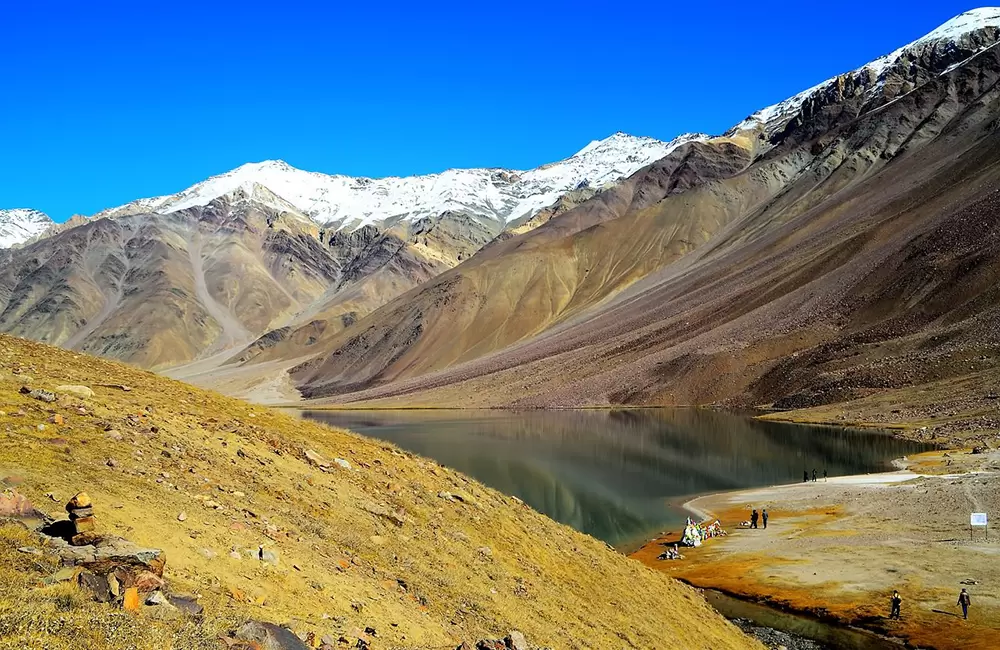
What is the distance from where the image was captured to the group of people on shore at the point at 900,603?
24.0 meters

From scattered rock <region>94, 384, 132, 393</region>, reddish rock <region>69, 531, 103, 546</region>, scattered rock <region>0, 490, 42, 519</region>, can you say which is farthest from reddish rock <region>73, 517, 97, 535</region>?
scattered rock <region>94, 384, 132, 393</region>

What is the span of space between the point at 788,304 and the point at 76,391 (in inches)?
4526

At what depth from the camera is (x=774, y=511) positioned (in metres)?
44.1

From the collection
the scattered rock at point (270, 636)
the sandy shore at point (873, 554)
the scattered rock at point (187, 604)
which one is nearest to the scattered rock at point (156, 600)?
the scattered rock at point (187, 604)

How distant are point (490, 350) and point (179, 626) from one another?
168720 millimetres

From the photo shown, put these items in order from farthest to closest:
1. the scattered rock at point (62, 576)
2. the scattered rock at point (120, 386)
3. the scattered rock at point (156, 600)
A: the scattered rock at point (120, 386) < the scattered rock at point (156, 600) < the scattered rock at point (62, 576)

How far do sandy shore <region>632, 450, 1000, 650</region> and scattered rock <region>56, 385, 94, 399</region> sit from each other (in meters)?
23.4

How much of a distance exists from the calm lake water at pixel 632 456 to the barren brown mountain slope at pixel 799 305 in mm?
13757

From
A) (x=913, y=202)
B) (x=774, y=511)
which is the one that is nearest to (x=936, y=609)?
(x=774, y=511)

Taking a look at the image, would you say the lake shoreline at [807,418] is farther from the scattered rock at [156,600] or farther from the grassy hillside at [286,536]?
the scattered rock at [156,600]

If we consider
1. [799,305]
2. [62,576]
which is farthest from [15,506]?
[799,305]

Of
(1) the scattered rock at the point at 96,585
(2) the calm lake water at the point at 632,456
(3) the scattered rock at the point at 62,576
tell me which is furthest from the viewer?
(2) the calm lake water at the point at 632,456

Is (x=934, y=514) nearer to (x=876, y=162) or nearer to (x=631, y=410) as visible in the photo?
(x=631, y=410)

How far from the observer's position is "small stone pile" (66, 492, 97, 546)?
961cm
